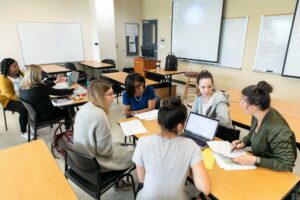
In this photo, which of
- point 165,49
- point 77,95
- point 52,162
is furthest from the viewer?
point 165,49

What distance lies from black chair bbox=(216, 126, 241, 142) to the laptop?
0.23 m

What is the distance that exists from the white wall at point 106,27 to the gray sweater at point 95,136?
5361mm

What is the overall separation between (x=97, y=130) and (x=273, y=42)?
163 inches

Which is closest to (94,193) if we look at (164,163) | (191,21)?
(164,163)

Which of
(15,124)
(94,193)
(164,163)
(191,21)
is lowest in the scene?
(15,124)

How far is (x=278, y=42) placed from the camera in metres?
3.98

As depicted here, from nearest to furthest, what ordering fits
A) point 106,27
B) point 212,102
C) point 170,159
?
point 170,159, point 212,102, point 106,27

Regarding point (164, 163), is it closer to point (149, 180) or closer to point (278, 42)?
point (149, 180)

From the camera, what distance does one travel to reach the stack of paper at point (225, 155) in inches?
51.6

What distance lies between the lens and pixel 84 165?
142cm

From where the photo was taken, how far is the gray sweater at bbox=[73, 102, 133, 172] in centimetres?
148

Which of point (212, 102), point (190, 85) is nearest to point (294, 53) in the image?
point (190, 85)

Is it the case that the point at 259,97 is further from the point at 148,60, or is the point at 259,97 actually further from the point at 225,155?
the point at 148,60

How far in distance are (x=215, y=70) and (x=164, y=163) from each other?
475 centimetres
